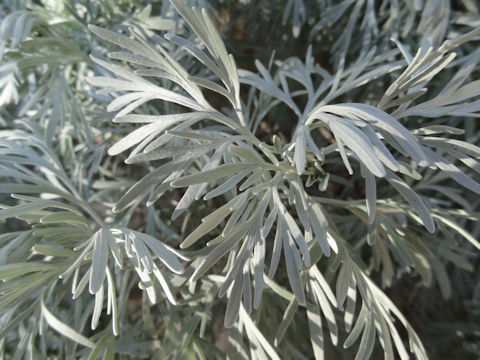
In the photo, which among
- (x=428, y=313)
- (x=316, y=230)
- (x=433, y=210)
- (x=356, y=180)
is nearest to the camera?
(x=316, y=230)

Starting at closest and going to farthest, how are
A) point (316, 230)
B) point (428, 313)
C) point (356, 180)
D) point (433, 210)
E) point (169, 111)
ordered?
point (316, 230)
point (433, 210)
point (169, 111)
point (356, 180)
point (428, 313)

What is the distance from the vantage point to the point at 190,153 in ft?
1.65

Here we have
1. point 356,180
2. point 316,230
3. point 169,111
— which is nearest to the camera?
point 316,230

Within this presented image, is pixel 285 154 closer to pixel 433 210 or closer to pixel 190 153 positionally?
pixel 190 153

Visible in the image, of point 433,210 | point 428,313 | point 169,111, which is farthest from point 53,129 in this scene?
point 428,313

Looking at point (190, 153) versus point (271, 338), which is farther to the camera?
point (271, 338)

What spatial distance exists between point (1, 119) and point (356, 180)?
0.59 metres

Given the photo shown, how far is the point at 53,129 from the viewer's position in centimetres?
70

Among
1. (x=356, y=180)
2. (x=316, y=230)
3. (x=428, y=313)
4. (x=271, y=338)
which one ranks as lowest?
(x=428, y=313)

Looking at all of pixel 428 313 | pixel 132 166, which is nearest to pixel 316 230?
pixel 132 166

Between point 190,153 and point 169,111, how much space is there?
28 centimetres

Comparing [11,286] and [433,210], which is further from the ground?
[433,210]

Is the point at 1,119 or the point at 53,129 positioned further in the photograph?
Result: the point at 1,119

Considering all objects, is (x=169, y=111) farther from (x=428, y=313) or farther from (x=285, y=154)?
(x=428, y=313)
